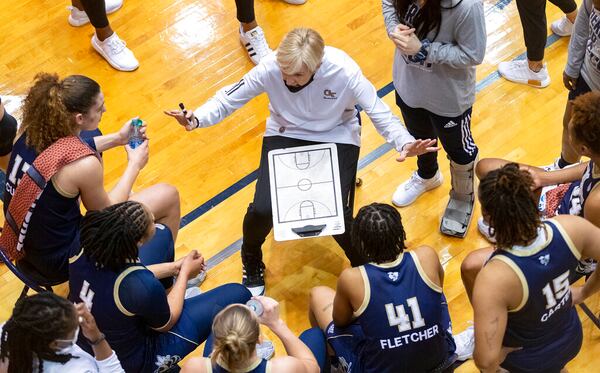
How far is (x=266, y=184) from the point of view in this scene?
3994mm

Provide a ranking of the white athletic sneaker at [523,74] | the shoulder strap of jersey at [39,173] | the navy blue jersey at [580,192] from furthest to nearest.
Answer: the white athletic sneaker at [523,74] → the shoulder strap of jersey at [39,173] → the navy blue jersey at [580,192]

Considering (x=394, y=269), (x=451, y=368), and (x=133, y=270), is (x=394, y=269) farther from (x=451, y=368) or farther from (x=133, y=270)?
(x=133, y=270)

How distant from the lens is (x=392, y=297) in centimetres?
312

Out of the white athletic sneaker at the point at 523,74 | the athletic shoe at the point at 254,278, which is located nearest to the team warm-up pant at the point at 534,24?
the white athletic sneaker at the point at 523,74

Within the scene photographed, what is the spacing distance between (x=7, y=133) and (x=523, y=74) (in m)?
3.00

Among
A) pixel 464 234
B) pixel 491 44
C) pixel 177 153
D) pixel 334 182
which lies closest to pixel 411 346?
pixel 334 182

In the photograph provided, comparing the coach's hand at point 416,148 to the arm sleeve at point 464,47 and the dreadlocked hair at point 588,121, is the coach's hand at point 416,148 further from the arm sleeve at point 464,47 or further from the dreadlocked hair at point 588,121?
the dreadlocked hair at point 588,121

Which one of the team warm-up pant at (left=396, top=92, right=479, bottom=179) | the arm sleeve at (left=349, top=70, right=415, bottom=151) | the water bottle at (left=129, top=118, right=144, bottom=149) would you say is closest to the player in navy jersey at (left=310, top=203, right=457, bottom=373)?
the arm sleeve at (left=349, top=70, right=415, bottom=151)

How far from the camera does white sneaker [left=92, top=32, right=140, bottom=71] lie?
5281 mm

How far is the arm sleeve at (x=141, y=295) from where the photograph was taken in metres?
3.22

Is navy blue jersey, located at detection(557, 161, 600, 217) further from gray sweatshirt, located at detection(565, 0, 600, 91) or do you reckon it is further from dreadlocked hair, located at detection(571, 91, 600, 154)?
gray sweatshirt, located at detection(565, 0, 600, 91)

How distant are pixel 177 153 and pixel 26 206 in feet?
4.72

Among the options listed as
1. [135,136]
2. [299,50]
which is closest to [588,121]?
[299,50]

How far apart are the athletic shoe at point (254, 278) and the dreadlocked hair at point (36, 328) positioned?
1.46 metres
